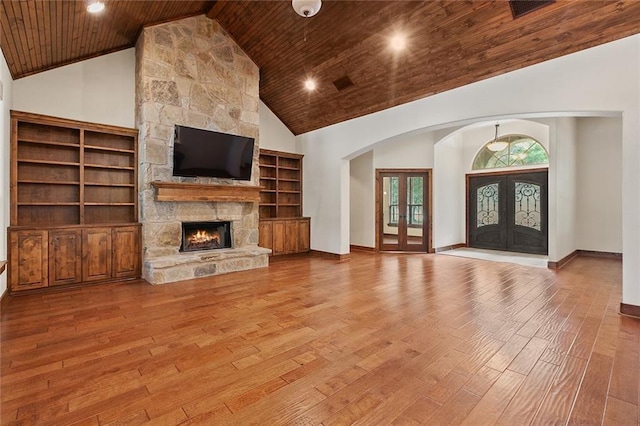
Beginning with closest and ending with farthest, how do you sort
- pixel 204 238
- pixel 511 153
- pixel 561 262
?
pixel 204 238
pixel 561 262
pixel 511 153

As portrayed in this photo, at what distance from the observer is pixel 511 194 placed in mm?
7992

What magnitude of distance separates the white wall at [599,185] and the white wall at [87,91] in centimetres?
996

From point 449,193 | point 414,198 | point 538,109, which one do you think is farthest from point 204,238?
point 449,193

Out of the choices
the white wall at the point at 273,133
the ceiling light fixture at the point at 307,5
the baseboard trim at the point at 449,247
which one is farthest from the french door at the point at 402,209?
the ceiling light fixture at the point at 307,5

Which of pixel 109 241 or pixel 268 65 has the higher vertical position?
pixel 268 65

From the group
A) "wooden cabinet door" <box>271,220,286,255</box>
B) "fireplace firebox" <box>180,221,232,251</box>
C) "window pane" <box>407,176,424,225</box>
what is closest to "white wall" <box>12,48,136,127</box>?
"fireplace firebox" <box>180,221,232,251</box>

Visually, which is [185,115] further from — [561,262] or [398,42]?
[561,262]

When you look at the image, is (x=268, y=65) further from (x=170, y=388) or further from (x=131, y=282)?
(x=170, y=388)

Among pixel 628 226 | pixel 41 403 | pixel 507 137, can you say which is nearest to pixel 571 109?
pixel 628 226

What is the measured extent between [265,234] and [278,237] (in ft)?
1.19

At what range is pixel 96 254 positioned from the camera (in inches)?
182

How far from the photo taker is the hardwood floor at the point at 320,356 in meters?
1.77

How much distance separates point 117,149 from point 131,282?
226 cm

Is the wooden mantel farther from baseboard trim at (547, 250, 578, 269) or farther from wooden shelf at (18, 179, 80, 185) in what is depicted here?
baseboard trim at (547, 250, 578, 269)
